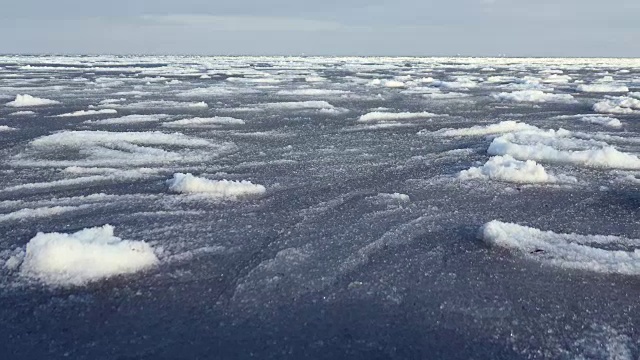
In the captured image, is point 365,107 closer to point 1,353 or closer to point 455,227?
point 455,227

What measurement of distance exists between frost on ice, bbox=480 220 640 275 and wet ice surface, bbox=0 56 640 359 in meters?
0.02

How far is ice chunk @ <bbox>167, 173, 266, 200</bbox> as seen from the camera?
499 cm

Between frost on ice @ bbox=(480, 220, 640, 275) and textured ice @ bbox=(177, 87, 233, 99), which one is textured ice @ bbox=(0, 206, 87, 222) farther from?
textured ice @ bbox=(177, 87, 233, 99)

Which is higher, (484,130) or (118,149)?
(118,149)

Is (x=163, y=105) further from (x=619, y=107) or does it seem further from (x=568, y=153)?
(x=619, y=107)

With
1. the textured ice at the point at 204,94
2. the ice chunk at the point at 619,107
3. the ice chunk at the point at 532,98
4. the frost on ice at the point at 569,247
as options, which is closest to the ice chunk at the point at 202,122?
the textured ice at the point at 204,94

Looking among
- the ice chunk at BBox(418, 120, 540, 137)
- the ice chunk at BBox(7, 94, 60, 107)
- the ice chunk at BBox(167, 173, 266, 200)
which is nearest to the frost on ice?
the ice chunk at BBox(167, 173, 266, 200)

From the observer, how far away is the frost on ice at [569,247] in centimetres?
352

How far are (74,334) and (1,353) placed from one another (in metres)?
0.29

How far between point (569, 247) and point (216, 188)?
2749 mm

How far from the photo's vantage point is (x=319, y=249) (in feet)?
→ 12.3

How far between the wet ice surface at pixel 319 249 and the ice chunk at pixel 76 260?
1cm

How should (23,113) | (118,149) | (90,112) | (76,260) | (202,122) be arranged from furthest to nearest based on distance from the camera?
(90,112), (23,113), (202,122), (118,149), (76,260)

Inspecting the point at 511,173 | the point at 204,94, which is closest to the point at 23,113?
the point at 204,94
